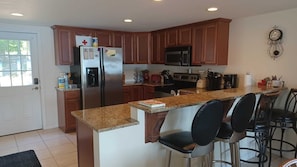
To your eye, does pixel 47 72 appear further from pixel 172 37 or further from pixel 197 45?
pixel 197 45

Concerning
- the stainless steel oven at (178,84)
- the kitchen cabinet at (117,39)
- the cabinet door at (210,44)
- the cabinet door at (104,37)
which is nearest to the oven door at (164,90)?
the stainless steel oven at (178,84)

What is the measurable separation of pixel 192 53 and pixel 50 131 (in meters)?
3.35

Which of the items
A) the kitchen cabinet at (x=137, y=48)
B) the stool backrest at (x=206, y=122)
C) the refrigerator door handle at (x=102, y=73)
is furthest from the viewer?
the kitchen cabinet at (x=137, y=48)

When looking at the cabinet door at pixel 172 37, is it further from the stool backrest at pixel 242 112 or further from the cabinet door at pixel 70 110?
the stool backrest at pixel 242 112

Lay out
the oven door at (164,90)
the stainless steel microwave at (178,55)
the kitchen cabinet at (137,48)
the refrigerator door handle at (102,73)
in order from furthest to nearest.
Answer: the kitchen cabinet at (137,48) → the oven door at (164,90) → the refrigerator door handle at (102,73) → the stainless steel microwave at (178,55)

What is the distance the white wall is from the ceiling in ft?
2.37

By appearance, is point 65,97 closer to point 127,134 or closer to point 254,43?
point 127,134

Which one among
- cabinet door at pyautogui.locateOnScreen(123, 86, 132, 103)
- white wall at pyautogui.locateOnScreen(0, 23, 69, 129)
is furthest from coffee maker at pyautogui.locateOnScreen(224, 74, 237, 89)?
white wall at pyautogui.locateOnScreen(0, 23, 69, 129)

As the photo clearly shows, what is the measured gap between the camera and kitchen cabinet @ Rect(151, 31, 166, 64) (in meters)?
4.91

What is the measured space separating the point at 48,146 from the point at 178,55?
2.99 meters

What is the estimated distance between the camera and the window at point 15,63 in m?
4.09

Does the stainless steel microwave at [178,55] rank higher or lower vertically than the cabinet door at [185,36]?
lower

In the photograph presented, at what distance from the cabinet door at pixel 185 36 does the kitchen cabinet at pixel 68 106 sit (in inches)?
93.9

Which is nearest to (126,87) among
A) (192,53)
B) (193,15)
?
(192,53)
